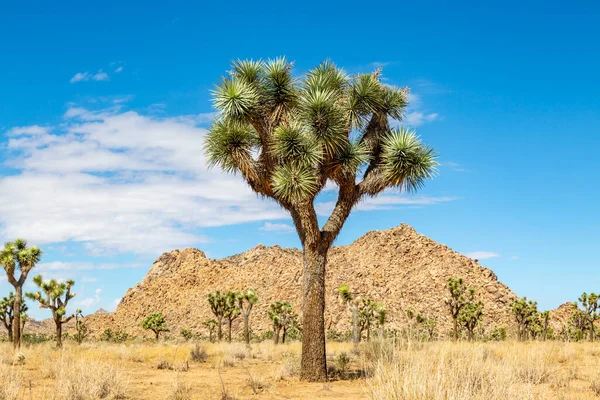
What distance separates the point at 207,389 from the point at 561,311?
7460 cm

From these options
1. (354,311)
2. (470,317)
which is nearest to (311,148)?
(354,311)

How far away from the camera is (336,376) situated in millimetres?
14188

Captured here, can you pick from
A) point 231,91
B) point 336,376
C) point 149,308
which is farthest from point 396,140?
point 149,308

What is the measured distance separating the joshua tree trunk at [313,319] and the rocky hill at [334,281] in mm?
47554

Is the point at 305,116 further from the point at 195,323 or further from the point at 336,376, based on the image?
the point at 195,323

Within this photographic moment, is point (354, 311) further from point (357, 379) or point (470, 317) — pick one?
point (357, 379)

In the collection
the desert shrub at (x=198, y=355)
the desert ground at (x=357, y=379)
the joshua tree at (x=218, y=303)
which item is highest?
the joshua tree at (x=218, y=303)

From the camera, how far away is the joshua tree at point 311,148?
13398mm

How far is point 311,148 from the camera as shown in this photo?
43.8 feet

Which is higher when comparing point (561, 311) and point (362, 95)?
point (362, 95)

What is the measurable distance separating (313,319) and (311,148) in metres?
4.27

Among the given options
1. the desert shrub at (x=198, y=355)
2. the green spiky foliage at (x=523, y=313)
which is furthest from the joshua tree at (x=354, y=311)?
the green spiky foliage at (x=523, y=313)

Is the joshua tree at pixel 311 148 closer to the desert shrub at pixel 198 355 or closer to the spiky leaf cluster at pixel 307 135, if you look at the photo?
the spiky leaf cluster at pixel 307 135

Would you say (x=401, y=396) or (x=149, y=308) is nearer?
(x=401, y=396)
